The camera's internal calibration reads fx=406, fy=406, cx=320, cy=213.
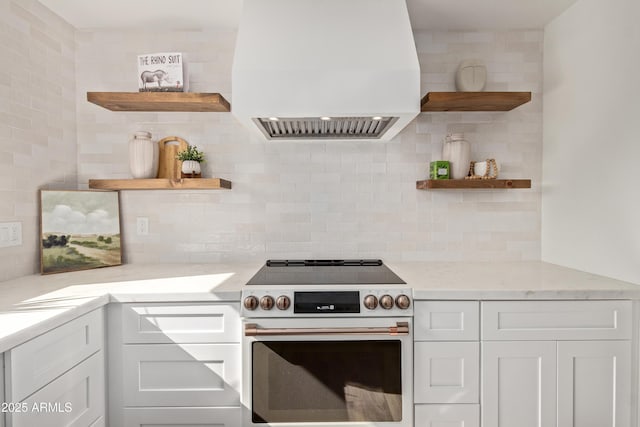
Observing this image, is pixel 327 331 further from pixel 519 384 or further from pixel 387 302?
pixel 519 384

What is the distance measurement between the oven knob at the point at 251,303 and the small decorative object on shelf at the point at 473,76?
1628 mm

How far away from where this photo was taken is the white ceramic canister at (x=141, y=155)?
2289 mm

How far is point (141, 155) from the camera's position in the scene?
7.52 ft

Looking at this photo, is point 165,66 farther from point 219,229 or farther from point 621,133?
point 621,133

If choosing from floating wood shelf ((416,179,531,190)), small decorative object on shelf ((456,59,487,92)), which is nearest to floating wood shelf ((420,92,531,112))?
small decorative object on shelf ((456,59,487,92))

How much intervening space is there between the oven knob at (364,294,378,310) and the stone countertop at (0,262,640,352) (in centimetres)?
18

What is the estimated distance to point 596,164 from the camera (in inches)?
78.4

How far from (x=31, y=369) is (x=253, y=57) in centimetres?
143

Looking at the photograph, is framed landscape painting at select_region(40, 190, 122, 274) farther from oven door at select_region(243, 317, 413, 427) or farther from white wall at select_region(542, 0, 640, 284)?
white wall at select_region(542, 0, 640, 284)

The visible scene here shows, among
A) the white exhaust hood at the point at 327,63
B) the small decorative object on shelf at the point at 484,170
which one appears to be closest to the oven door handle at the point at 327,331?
the white exhaust hood at the point at 327,63

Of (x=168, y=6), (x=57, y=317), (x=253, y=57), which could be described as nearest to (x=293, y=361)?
(x=57, y=317)

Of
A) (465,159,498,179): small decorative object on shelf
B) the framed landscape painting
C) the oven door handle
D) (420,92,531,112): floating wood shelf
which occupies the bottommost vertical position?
the oven door handle

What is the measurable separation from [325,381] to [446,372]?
527mm

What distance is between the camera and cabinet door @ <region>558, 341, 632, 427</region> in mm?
1745
